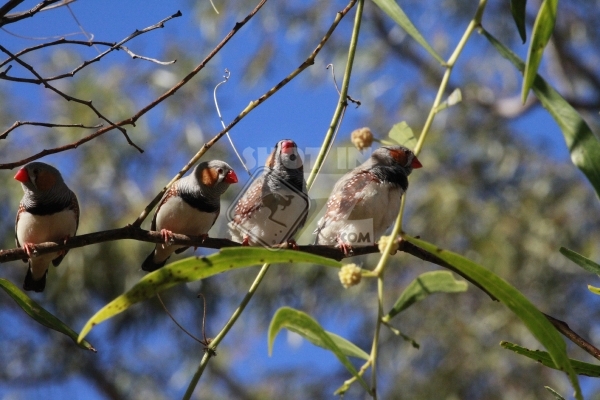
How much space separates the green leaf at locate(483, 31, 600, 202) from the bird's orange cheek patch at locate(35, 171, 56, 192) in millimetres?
2302

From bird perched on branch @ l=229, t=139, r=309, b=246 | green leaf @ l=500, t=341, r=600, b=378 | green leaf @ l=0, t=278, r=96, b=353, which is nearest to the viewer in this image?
green leaf @ l=500, t=341, r=600, b=378

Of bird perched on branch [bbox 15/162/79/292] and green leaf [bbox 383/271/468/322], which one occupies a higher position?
bird perched on branch [bbox 15/162/79/292]

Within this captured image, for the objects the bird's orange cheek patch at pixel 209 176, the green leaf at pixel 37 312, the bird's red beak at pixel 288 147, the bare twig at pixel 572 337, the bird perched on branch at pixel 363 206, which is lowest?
the bird perched on branch at pixel 363 206

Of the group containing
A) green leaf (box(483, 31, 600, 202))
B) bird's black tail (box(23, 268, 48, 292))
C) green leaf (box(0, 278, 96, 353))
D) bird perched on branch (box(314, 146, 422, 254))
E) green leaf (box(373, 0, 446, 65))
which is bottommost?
bird perched on branch (box(314, 146, 422, 254))

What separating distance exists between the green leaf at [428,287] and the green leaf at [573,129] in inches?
9.7

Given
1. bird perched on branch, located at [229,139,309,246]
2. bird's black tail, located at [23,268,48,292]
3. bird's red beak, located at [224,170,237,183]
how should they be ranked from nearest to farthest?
1. bird perched on branch, located at [229,139,309,246]
2. bird's red beak, located at [224,170,237,183]
3. bird's black tail, located at [23,268,48,292]

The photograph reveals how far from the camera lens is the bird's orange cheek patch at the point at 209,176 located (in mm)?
2979

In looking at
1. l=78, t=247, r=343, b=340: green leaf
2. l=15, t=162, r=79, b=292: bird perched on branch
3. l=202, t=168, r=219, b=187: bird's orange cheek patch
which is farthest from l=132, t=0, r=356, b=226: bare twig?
l=15, t=162, r=79, b=292: bird perched on branch

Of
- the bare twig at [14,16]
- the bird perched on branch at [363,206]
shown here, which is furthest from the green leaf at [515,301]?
the bird perched on branch at [363,206]

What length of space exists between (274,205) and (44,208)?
100cm

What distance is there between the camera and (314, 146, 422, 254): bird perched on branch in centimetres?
280

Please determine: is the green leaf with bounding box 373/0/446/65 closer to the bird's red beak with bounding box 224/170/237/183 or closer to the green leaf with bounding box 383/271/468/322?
the green leaf with bounding box 383/271/468/322

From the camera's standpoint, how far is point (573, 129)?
117 cm

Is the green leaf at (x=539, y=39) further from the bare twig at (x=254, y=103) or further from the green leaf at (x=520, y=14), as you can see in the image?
the bare twig at (x=254, y=103)
